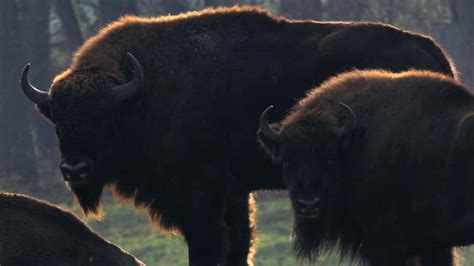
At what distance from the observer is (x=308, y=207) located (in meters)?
10.3

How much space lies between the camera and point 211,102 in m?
12.4

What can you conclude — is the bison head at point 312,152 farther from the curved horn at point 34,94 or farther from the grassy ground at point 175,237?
the grassy ground at point 175,237

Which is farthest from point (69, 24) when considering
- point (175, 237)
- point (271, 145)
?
point (271, 145)

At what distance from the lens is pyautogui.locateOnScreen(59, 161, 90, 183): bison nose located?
11.9 metres

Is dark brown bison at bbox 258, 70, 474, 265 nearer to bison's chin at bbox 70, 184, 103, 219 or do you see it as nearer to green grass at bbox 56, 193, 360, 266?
bison's chin at bbox 70, 184, 103, 219

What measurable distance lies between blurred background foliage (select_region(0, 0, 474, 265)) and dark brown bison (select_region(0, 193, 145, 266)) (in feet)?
31.3

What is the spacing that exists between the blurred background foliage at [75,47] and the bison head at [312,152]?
415 inches

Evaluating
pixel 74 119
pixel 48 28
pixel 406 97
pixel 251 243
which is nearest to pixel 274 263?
pixel 251 243

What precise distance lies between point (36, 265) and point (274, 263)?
7.83 m

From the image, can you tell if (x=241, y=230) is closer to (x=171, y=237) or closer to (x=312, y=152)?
(x=312, y=152)

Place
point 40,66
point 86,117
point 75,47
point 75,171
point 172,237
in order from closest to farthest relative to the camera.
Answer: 1. point 75,171
2. point 86,117
3. point 172,237
4. point 40,66
5. point 75,47

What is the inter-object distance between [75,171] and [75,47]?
700 inches

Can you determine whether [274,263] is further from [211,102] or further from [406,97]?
[406,97]

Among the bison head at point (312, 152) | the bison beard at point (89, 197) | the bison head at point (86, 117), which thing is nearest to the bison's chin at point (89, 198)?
the bison beard at point (89, 197)
